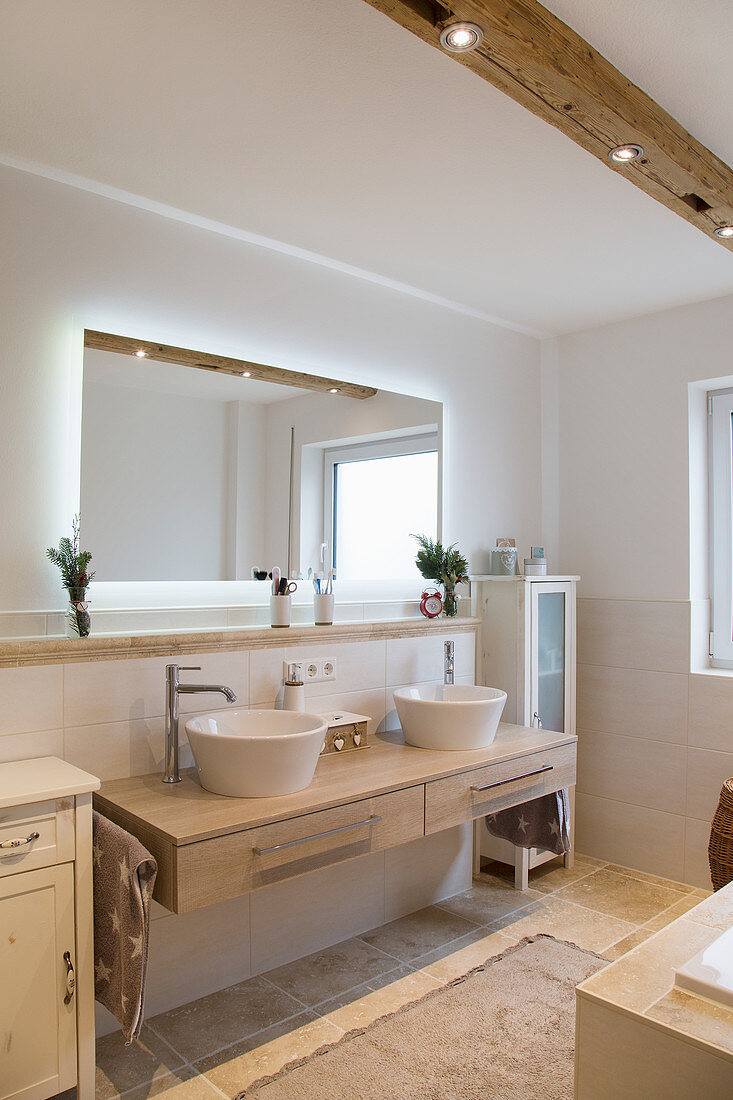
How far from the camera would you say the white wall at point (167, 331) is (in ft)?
7.11

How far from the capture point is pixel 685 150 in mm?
2061

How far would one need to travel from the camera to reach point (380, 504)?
3.11 meters

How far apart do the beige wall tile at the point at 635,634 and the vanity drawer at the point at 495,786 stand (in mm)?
813

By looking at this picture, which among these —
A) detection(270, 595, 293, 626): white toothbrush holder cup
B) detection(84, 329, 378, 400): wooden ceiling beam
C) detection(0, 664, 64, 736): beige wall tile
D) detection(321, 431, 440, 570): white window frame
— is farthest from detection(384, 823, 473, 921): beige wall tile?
A: detection(84, 329, 378, 400): wooden ceiling beam

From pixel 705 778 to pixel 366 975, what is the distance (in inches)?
64.4

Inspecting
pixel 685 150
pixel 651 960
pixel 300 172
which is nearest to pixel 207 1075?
pixel 651 960

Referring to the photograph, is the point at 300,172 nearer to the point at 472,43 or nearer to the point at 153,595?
the point at 472,43

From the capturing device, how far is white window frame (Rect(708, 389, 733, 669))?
346 cm

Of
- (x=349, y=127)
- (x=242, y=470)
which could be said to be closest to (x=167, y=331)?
(x=242, y=470)

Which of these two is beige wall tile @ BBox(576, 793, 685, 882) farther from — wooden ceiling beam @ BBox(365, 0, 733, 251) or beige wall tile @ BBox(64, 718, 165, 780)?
wooden ceiling beam @ BBox(365, 0, 733, 251)

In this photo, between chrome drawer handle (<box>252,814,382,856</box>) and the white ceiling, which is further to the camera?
chrome drawer handle (<box>252,814,382,856</box>)

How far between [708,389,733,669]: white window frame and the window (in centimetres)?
128

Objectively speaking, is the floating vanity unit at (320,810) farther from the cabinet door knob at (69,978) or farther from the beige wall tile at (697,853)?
the beige wall tile at (697,853)

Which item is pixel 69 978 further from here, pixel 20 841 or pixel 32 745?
pixel 32 745
